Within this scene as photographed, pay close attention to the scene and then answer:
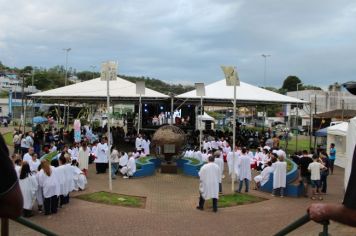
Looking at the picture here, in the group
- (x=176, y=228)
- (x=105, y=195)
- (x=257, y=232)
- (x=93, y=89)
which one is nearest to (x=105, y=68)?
(x=105, y=195)

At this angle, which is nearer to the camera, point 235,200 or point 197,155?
point 235,200

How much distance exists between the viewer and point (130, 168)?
1878 cm

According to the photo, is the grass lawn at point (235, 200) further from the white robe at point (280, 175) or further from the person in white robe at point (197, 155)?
the person in white robe at point (197, 155)

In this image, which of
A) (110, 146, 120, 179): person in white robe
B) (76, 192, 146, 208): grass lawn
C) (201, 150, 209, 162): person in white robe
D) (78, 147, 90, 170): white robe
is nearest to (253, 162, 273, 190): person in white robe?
(76, 192, 146, 208): grass lawn

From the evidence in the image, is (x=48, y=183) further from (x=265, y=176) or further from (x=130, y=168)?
(x=265, y=176)

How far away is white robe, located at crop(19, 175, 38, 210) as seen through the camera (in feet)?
37.6

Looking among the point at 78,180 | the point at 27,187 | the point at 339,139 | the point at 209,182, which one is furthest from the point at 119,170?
the point at 339,139

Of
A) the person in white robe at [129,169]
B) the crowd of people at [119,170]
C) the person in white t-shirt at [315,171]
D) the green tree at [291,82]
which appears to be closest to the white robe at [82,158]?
the crowd of people at [119,170]

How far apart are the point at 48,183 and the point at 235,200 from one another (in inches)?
247

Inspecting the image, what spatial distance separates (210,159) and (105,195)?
3.96 m

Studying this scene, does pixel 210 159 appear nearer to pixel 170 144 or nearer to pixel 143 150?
pixel 170 144

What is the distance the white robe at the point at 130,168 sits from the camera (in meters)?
18.8

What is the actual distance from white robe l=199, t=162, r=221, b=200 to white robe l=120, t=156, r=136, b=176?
238 inches

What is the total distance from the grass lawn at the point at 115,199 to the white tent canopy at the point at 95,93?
51.7ft
